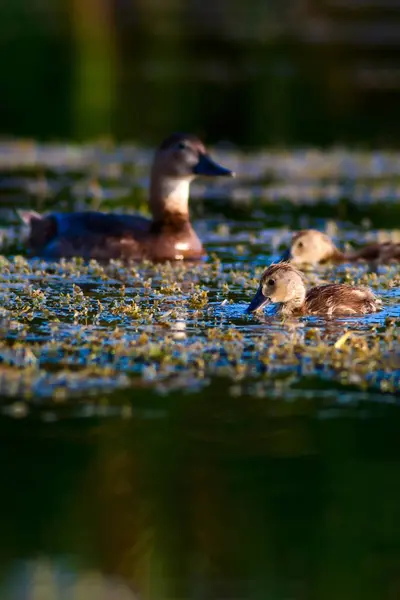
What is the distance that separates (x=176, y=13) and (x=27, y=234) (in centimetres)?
2700

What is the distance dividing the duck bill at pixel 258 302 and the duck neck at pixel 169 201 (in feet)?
11.2

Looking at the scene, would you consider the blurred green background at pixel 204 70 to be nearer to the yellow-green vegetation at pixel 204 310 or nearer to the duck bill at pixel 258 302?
the yellow-green vegetation at pixel 204 310

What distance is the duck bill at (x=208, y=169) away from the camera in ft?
43.6

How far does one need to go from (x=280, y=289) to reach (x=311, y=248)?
312 cm

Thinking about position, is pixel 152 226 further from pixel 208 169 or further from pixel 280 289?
pixel 280 289

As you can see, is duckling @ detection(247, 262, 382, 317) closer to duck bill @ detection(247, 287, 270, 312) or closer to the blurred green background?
duck bill @ detection(247, 287, 270, 312)

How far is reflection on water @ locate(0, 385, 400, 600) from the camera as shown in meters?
5.27

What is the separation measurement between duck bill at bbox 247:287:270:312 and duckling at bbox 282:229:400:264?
262cm

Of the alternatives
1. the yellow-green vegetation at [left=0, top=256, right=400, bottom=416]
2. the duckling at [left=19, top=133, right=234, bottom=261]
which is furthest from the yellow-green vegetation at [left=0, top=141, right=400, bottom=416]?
the duckling at [left=19, top=133, right=234, bottom=261]

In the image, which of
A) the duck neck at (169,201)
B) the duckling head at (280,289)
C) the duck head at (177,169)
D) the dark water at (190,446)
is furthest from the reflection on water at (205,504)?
the duck head at (177,169)

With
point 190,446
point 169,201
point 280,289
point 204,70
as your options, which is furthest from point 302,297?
point 204,70

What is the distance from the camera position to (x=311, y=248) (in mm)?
12781

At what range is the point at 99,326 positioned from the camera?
29.9ft

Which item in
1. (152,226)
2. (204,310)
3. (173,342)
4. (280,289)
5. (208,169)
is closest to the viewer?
(173,342)
